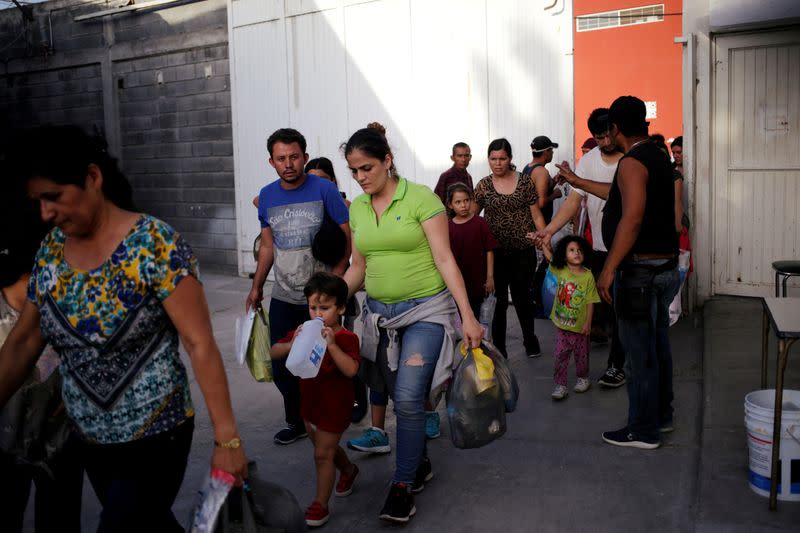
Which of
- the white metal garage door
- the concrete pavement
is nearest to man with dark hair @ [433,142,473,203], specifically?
the white metal garage door

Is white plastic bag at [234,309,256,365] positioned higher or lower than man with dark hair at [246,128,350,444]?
lower

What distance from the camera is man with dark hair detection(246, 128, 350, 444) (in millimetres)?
4926

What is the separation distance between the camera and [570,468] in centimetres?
460

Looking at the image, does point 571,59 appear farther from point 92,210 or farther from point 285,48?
point 92,210

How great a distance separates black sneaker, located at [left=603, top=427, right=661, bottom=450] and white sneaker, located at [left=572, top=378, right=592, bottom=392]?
3.45 feet

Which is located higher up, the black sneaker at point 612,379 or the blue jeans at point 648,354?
the blue jeans at point 648,354

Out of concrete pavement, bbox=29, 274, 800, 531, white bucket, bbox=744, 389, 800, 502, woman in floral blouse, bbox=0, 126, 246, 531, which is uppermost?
woman in floral blouse, bbox=0, 126, 246, 531

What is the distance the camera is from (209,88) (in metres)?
12.3

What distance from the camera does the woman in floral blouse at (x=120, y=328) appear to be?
245 centimetres

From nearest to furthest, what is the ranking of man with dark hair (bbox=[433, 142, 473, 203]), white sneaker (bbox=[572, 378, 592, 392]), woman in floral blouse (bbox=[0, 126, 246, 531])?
woman in floral blouse (bbox=[0, 126, 246, 531]) → white sneaker (bbox=[572, 378, 592, 392]) → man with dark hair (bbox=[433, 142, 473, 203])

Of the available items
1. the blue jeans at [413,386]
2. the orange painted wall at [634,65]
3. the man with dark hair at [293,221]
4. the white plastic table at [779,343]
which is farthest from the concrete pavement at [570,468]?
the orange painted wall at [634,65]

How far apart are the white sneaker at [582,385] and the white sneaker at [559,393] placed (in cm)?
17

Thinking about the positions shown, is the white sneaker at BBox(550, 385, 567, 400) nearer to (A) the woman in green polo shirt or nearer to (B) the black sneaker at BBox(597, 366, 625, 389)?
(B) the black sneaker at BBox(597, 366, 625, 389)

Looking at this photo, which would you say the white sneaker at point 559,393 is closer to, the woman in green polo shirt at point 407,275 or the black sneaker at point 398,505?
the woman in green polo shirt at point 407,275
